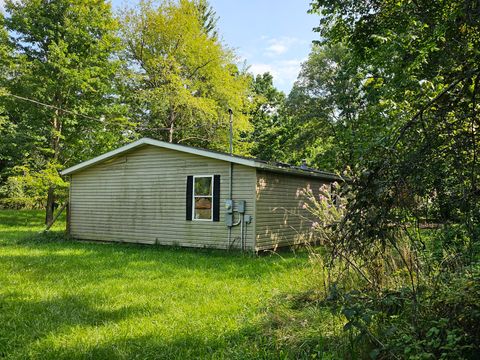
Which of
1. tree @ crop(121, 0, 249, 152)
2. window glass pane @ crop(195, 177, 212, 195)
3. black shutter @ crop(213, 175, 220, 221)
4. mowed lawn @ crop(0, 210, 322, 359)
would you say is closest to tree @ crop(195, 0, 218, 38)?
tree @ crop(121, 0, 249, 152)

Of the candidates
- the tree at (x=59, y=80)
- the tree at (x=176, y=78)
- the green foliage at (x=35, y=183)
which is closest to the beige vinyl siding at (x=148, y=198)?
the green foliage at (x=35, y=183)

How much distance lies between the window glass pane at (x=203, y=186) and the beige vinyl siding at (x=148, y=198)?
9.0 inches

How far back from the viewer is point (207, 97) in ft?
76.3

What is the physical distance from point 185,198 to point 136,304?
240 inches

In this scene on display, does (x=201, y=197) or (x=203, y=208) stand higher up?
(x=201, y=197)

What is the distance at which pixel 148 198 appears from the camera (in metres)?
11.5

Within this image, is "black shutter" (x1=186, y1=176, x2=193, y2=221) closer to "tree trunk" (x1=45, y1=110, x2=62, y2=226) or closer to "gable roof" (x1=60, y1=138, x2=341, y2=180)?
"gable roof" (x1=60, y1=138, x2=341, y2=180)

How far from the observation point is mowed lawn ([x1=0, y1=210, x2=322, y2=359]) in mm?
3406

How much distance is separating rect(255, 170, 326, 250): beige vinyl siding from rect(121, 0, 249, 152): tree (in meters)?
A: 11.6

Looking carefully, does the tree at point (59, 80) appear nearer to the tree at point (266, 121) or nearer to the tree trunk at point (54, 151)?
the tree trunk at point (54, 151)

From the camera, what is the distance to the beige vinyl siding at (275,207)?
9805 mm

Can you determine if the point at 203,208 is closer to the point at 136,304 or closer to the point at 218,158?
the point at 218,158

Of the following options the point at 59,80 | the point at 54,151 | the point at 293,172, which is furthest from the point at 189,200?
the point at 59,80

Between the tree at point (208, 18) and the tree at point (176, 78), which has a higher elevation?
the tree at point (208, 18)
